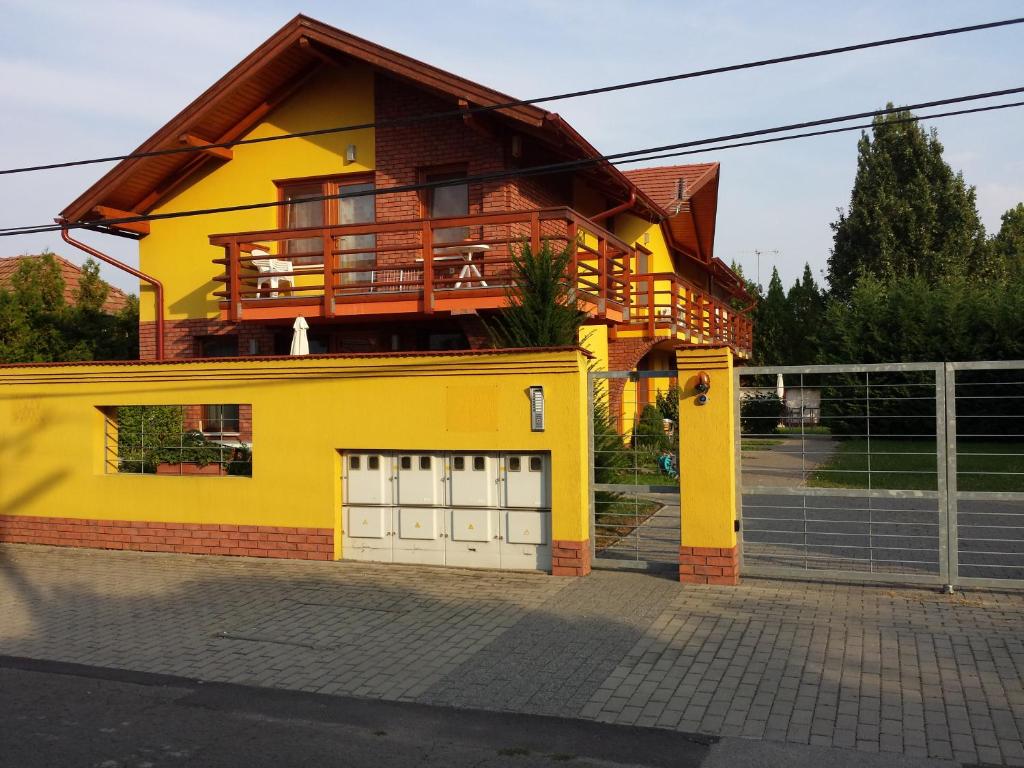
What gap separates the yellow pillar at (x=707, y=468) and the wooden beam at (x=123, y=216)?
1157 centimetres

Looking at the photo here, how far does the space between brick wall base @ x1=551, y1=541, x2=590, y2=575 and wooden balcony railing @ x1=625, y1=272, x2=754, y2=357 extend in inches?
251

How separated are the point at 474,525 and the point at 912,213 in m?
37.9

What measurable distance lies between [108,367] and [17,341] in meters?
8.52

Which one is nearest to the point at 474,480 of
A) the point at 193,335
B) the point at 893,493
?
the point at 893,493

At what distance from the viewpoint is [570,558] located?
10.2 m

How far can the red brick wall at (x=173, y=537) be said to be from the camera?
1142 cm

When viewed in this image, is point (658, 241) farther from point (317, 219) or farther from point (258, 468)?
point (258, 468)

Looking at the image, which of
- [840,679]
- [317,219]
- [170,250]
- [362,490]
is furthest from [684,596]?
[170,250]

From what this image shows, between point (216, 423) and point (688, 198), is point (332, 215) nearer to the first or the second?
point (216, 423)

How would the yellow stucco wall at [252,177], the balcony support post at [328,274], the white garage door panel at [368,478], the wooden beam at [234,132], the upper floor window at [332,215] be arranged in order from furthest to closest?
the wooden beam at [234,132], the yellow stucco wall at [252,177], the upper floor window at [332,215], the balcony support post at [328,274], the white garage door panel at [368,478]

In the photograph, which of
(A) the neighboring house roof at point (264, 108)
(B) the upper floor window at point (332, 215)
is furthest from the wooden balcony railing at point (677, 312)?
(B) the upper floor window at point (332, 215)

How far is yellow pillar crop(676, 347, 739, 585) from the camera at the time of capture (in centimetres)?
968

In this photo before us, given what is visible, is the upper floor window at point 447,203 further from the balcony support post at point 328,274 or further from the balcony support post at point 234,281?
the balcony support post at point 234,281

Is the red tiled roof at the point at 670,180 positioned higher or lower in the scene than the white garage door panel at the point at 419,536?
higher
